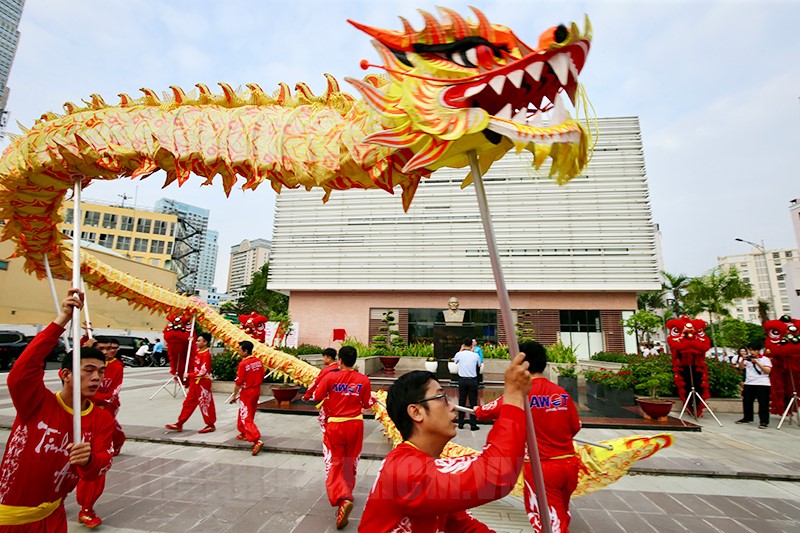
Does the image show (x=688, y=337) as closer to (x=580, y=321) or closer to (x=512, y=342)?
(x=512, y=342)

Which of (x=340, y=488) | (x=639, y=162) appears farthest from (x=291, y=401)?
(x=639, y=162)

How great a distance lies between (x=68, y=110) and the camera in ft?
11.7

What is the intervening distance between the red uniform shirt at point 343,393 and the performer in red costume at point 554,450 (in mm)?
1567

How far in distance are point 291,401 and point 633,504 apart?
750 centimetres

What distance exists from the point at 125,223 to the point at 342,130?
1899 inches

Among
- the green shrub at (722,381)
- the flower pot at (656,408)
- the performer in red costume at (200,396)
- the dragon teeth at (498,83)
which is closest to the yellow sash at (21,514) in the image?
the dragon teeth at (498,83)

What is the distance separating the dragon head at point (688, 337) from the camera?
816 centimetres

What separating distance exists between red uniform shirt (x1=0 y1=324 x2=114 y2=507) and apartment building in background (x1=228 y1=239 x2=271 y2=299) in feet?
261

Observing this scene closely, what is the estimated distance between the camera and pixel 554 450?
9.22ft

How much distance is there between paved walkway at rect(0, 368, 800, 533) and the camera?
3670mm

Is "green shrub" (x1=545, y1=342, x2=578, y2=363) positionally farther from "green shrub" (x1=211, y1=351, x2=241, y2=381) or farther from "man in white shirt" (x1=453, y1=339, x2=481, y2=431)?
"green shrub" (x1=211, y1=351, x2=241, y2=381)

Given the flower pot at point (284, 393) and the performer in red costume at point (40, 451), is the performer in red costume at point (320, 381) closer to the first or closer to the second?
the performer in red costume at point (40, 451)

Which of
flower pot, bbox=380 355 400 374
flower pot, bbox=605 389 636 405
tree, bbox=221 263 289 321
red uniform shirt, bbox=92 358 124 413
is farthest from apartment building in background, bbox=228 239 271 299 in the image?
red uniform shirt, bbox=92 358 124 413

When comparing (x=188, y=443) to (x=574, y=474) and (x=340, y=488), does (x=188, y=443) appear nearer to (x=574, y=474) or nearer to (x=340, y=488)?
(x=340, y=488)
